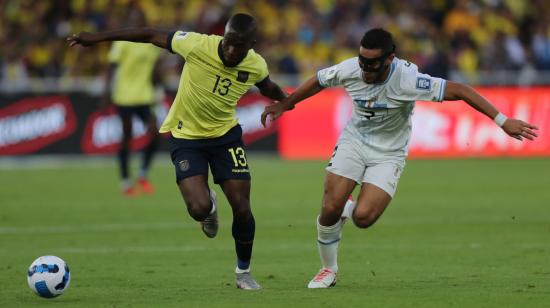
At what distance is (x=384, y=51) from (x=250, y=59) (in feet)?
3.82

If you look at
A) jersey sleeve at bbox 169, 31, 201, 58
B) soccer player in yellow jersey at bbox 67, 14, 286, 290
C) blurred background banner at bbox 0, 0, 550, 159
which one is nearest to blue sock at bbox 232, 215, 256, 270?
soccer player in yellow jersey at bbox 67, 14, 286, 290

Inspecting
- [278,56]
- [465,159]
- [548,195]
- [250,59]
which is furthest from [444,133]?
[250,59]

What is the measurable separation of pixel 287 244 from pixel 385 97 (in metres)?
3.59

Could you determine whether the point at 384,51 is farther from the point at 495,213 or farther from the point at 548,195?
the point at 548,195

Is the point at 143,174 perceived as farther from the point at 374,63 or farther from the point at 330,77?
the point at 374,63

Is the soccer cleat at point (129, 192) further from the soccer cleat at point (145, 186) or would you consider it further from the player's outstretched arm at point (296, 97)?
the player's outstretched arm at point (296, 97)

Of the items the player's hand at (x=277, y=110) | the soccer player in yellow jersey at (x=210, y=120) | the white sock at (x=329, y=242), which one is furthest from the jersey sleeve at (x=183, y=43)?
the white sock at (x=329, y=242)

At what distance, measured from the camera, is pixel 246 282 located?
9.34 m

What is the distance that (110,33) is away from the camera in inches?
373

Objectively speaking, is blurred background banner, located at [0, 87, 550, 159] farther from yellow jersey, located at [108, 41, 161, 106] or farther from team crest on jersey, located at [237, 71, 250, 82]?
team crest on jersey, located at [237, 71, 250, 82]

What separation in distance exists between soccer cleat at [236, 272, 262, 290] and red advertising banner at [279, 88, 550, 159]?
46.7 ft

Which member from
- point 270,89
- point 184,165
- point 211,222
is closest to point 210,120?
point 184,165

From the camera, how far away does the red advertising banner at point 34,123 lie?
23.1 meters

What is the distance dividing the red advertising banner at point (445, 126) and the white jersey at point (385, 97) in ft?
44.7
